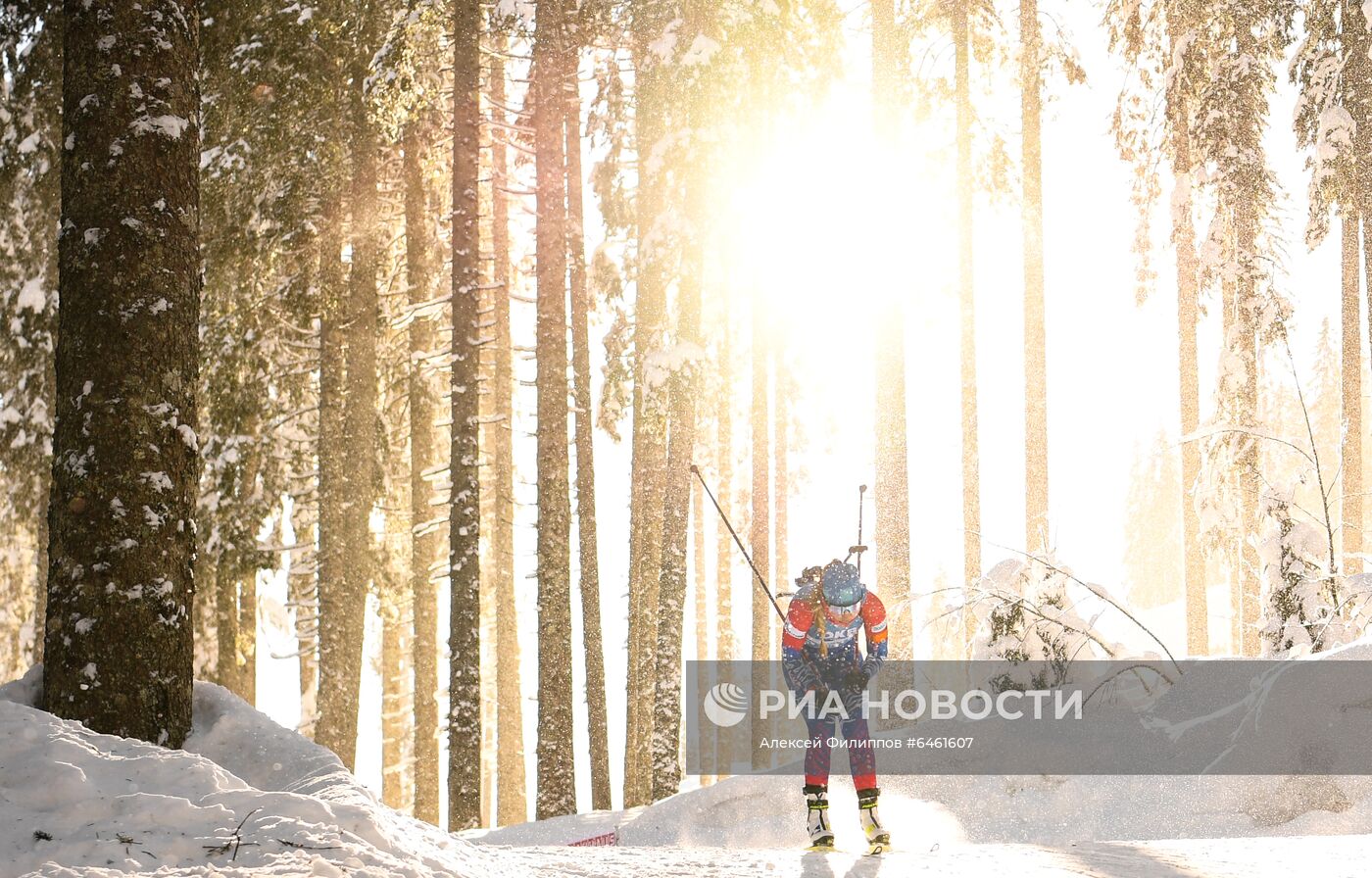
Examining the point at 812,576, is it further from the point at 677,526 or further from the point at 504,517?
the point at 504,517

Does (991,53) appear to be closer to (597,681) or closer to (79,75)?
(597,681)

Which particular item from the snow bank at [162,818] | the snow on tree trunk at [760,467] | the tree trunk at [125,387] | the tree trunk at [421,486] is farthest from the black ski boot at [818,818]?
the snow on tree trunk at [760,467]

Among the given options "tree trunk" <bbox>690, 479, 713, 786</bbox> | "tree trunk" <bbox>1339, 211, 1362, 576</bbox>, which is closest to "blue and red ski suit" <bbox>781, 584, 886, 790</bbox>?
"tree trunk" <bbox>1339, 211, 1362, 576</bbox>

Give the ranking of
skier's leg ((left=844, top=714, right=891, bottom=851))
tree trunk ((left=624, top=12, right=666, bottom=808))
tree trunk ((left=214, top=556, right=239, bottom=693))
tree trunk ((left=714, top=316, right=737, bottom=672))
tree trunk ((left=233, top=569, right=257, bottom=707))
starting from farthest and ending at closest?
tree trunk ((left=714, top=316, right=737, bottom=672)), tree trunk ((left=233, top=569, right=257, bottom=707)), tree trunk ((left=214, top=556, right=239, bottom=693)), tree trunk ((left=624, top=12, right=666, bottom=808)), skier's leg ((left=844, top=714, right=891, bottom=851))

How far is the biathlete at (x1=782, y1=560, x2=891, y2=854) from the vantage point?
7648 millimetres

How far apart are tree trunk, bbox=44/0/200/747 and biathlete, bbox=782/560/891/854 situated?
441 centimetres

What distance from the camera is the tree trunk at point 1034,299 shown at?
14.8m

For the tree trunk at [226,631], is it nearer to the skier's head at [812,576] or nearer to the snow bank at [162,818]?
the skier's head at [812,576]

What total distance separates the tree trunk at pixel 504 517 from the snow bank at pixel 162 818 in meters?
12.3

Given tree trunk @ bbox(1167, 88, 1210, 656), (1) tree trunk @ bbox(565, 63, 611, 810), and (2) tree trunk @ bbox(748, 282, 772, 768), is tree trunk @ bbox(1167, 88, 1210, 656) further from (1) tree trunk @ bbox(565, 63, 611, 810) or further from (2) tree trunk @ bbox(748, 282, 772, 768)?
(1) tree trunk @ bbox(565, 63, 611, 810)

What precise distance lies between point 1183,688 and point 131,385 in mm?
8149

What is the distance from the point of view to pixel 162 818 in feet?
11.9

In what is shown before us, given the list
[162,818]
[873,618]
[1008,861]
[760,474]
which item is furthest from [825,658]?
[760,474]

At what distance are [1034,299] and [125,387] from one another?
1295 centimetres
